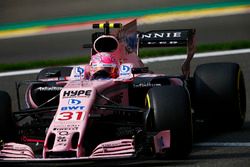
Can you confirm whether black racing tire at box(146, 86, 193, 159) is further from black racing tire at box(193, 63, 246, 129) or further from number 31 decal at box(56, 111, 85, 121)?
black racing tire at box(193, 63, 246, 129)

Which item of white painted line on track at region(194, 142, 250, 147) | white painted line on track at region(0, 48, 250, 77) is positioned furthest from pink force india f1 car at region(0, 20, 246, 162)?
white painted line on track at region(0, 48, 250, 77)

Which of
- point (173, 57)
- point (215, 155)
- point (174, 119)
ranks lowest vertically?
point (173, 57)

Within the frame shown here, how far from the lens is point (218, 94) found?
11758mm

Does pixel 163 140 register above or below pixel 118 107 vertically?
below

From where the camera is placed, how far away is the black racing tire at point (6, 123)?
10.6 m

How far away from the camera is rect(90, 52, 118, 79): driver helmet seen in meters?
11.9

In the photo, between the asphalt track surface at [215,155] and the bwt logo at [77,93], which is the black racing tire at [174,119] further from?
the bwt logo at [77,93]

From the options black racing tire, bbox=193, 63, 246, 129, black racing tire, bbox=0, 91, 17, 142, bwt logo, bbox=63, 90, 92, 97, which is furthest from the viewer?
black racing tire, bbox=193, 63, 246, 129

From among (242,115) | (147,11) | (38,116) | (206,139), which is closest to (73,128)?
(38,116)

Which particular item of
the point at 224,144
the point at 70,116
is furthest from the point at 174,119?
the point at 224,144

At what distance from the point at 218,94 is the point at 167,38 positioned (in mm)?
1812

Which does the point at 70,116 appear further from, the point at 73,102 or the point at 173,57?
the point at 173,57

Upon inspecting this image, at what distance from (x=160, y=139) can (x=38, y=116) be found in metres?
1.95

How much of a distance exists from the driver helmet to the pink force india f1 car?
1cm
